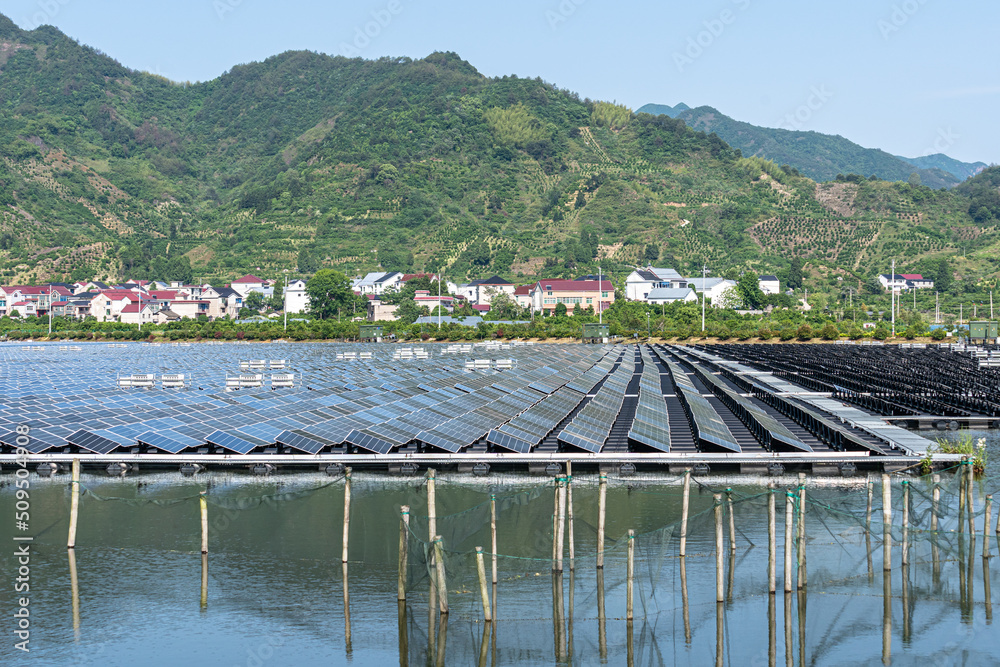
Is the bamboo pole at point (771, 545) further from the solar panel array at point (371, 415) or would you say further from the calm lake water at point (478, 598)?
the solar panel array at point (371, 415)

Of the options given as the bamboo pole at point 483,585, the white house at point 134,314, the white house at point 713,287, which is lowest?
the bamboo pole at point 483,585

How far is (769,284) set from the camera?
641 feet

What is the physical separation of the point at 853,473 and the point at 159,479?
27309mm

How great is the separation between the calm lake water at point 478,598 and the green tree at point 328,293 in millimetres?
144533

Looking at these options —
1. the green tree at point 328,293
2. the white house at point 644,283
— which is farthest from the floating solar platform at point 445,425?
the white house at point 644,283

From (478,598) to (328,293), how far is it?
15499cm

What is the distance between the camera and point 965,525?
2478cm

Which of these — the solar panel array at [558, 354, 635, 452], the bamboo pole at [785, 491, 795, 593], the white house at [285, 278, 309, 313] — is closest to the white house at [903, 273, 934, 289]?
the white house at [285, 278, 309, 313]

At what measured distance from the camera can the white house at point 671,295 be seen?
175000 millimetres

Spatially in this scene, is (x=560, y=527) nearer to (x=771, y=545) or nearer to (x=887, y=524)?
(x=771, y=545)

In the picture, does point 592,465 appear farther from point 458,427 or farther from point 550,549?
point 550,549

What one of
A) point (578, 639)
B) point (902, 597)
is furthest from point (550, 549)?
point (902, 597)

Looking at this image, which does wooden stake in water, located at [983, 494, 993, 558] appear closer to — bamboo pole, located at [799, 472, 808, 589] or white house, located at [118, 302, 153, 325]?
bamboo pole, located at [799, 472, 808, 589]

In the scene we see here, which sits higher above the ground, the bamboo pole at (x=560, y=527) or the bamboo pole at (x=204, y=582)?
the bamboo pole at (x=560, y=527)
